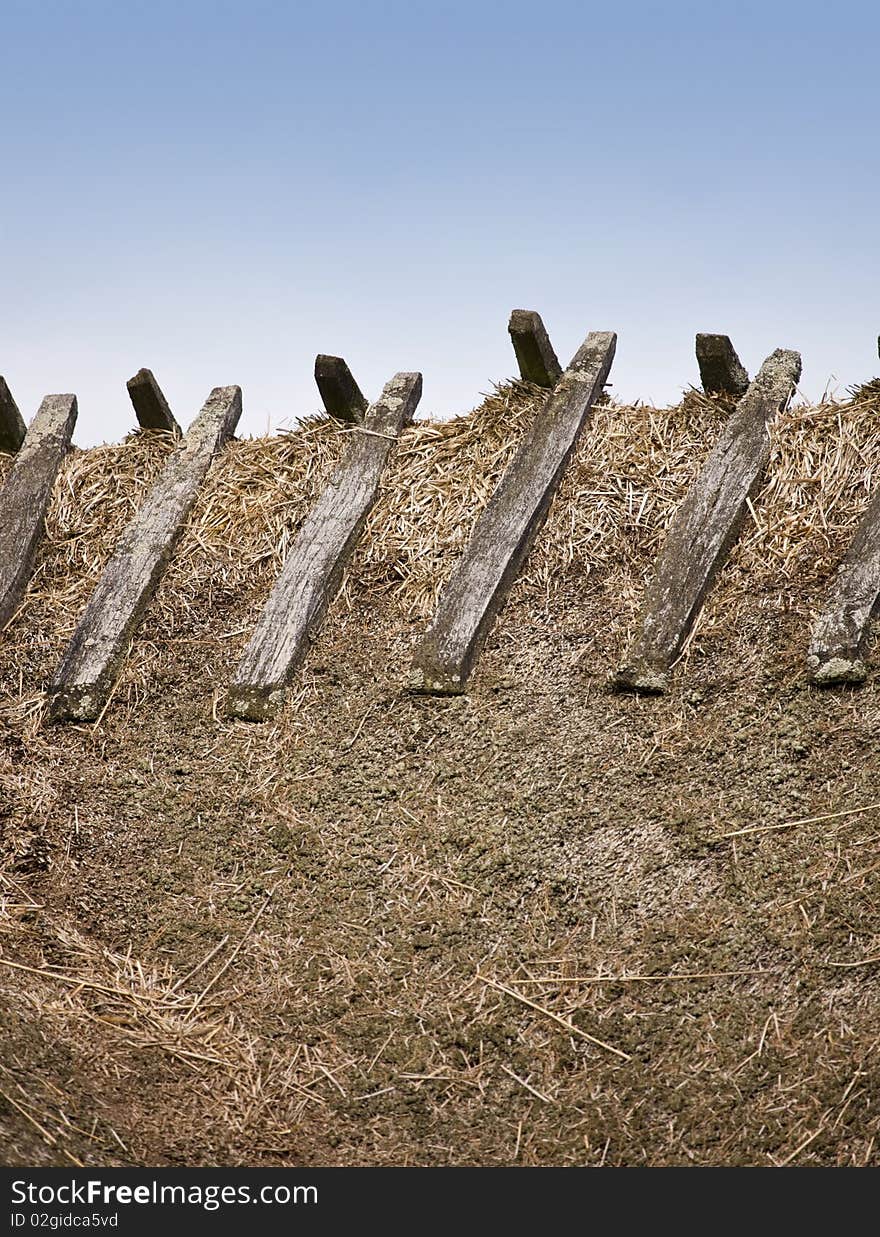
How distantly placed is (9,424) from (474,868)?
353cm

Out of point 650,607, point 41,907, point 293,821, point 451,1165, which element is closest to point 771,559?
point 650,607

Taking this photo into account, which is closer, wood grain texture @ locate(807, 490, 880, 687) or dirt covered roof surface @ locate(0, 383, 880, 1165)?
dirt covered roof surface @ locate(0, 383, 880, 1165)

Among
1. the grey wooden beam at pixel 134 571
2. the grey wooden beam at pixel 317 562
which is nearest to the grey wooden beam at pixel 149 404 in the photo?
the grey wooden beam at pixel 134 571

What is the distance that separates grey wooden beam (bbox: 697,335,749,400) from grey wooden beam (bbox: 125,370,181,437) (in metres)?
2.52

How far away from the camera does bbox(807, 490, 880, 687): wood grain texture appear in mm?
3434

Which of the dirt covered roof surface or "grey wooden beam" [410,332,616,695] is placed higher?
"grey wooden beam" [410,332,616,695]

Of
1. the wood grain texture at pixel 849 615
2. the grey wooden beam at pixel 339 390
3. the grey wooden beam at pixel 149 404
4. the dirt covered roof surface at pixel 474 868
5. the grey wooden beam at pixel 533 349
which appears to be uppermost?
the grey wooden beam at pixel 533 349

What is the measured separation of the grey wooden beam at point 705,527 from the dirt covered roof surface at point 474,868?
0.07m

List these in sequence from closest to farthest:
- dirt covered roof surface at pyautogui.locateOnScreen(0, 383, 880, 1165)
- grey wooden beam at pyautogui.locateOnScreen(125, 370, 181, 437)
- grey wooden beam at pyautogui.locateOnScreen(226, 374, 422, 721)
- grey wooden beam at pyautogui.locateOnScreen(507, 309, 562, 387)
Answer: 1. dirt covered roof surface at pyautogui.locateOnScreen(0, 383, 880, 1165)
2. grey wooden beam at pyautogui.locateOnScreen(226, 374, 422, 721)
3. grey wooden beam at pyautogui.locateOnScreen(507, 309, 562, 387)
4. grey wooden beam at pyautogui.locateOnScreen(125, 370, 181, 437)

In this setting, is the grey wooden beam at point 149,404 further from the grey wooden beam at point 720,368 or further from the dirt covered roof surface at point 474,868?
the grey wooden beam at point 720,368

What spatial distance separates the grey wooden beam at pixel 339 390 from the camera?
502 centimetres

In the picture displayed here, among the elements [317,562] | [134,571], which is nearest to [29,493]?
[134,571]

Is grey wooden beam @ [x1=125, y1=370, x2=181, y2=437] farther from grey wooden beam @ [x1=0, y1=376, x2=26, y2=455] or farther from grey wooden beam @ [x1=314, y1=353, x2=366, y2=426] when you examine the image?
grey wooden beam @ [x1=314, y1=353, x2=366, y2=426]

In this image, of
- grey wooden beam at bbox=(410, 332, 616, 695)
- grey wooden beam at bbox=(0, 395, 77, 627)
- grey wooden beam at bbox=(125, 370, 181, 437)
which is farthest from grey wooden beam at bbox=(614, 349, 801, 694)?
grey wooden beam at bbox=(0, 395, 77, 627)
